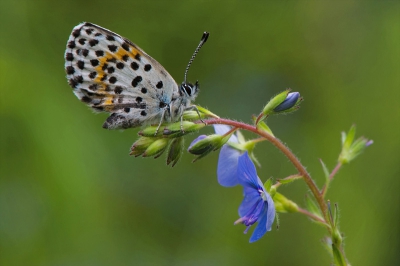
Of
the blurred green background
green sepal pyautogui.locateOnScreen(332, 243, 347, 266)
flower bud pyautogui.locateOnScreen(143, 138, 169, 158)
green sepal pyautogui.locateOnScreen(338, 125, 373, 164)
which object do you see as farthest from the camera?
the blurred green background

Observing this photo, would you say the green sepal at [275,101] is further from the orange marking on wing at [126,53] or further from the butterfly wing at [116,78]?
the orange marking on wing at [126,53]

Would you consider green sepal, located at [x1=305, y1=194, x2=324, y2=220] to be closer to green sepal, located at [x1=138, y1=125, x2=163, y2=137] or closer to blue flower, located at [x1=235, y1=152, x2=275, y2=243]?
blue flower, located at [x1=235, y1=152, x2=275, y2=243]

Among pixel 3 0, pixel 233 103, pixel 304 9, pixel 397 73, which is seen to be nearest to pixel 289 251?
pixel 233 103

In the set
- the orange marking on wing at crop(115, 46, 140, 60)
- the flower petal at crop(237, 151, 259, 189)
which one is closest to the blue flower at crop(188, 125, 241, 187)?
the flower petal at crop(237, 151, 259, 189)

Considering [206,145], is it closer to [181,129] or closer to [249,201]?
[181,129]

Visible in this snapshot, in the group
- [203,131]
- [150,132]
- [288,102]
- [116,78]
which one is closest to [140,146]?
Result: [150,132]

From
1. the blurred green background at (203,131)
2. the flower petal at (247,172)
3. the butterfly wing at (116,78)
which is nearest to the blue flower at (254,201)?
the flower petal at (247,172)
